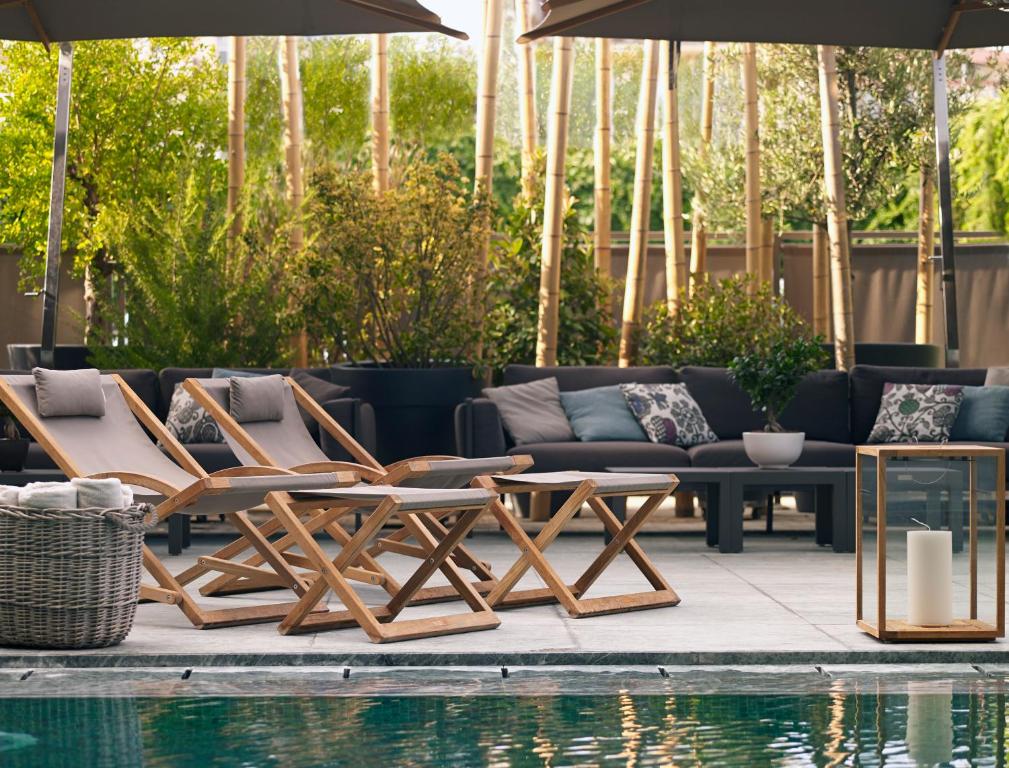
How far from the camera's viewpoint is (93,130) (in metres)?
13.8

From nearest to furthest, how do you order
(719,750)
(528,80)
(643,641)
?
(719,750) < (643,641) < (528,80)

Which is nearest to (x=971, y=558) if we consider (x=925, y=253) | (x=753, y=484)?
(x=753, y=484)

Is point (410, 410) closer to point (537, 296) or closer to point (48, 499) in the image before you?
point (537, 296)

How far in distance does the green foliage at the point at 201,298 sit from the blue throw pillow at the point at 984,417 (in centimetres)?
378

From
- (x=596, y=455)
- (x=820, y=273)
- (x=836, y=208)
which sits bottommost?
(x=596, y=455)

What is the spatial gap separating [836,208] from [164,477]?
515 cm

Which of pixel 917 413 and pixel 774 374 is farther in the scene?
pixel 917 413

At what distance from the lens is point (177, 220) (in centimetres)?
900

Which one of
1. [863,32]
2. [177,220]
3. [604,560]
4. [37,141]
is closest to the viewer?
[604,560]

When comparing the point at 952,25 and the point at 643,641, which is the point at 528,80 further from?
the point at 643,641

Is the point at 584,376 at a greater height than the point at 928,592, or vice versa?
the point at 584,376

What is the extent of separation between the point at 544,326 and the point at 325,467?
342 cm

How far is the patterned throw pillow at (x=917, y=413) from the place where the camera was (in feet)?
26.3

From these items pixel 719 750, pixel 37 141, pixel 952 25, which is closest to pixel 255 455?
pixel 719 750
